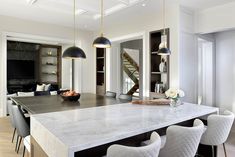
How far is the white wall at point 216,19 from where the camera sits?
13.5 feet

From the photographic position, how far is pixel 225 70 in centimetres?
580

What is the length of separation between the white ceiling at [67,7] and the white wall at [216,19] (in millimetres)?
167

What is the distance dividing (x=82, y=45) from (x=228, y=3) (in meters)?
4.69

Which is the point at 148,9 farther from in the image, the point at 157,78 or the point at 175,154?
the point at 175,154

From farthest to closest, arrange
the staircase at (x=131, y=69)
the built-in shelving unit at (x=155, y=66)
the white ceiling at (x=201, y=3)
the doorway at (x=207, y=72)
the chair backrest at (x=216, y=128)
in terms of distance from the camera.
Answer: the staircase at (x=131, y=69), the doorway at (x=207, y=72), the built-in shelving unit at (x=155, y=66), the white ceiling at (x=201, y=3), the chair backrest at (x=216, y=128)

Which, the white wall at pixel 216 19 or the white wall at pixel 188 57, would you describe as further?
the white wall at pixel 188 57

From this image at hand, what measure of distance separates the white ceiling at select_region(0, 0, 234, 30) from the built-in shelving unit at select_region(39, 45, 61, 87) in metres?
3.34

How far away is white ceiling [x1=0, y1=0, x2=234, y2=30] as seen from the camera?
430cm

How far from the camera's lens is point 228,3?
13.5ft

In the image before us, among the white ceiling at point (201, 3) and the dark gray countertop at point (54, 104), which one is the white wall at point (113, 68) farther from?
the dark gray countertop at point (54, 104)

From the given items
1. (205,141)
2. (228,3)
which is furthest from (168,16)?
(205,141)

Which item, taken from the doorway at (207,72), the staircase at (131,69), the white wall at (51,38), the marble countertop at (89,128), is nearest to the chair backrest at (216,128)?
the marble countertop at (89,128)

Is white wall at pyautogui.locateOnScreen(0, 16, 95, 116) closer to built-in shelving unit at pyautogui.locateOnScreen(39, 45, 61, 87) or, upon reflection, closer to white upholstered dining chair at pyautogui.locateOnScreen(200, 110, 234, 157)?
built-in shelving unit at pyautogui.locateOnScreen(39, 45, 61, 87)

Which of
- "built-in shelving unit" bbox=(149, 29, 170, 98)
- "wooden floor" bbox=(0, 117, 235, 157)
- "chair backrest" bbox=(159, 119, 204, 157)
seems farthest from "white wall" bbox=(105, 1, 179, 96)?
"chair backrest" bbox=(159, 119, 204, 157)
